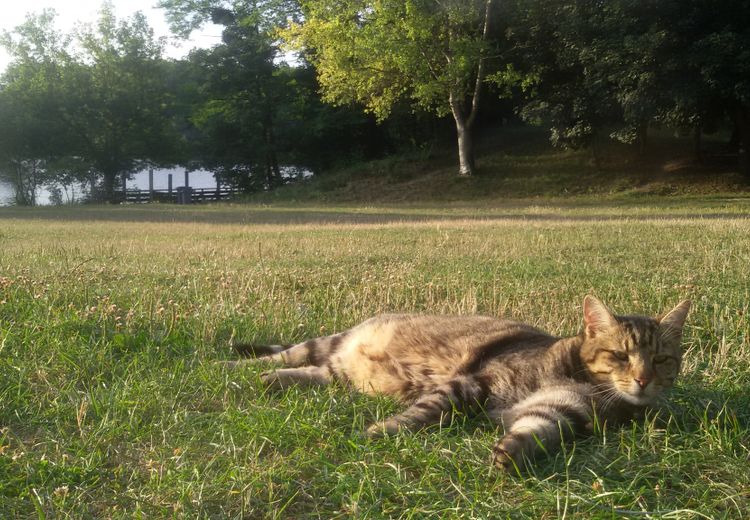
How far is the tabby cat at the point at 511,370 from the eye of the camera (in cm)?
345

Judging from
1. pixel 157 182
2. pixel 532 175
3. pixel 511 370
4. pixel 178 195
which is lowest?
pixel 511 370

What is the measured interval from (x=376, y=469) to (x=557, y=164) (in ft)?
111

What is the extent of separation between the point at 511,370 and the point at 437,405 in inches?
22.5

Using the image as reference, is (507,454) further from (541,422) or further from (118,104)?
(118,104)

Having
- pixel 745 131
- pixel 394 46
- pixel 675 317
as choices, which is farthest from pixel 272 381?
pixel 394 46

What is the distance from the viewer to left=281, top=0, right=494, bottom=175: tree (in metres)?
31.3

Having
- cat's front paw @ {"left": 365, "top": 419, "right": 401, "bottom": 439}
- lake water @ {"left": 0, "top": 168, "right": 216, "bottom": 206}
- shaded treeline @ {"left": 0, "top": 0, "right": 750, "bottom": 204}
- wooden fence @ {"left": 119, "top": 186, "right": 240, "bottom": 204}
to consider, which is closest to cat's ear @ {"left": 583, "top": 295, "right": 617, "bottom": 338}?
cat's front paw @ {"left": 365, "top": 419, "right": 401, "bottom": 439}

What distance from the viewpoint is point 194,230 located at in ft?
53.8

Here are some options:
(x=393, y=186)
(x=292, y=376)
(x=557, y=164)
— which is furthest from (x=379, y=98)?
(x=292, y=376)

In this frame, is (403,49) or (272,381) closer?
(272,381)

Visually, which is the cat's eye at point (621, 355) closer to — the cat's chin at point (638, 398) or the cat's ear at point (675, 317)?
the cat's chin at point (638, 398)

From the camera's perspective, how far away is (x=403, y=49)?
31328mm

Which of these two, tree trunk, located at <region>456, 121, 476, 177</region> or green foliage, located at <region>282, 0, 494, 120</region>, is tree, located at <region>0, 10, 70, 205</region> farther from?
tree trunk, located at <region>456, 121, 476, 177</region>

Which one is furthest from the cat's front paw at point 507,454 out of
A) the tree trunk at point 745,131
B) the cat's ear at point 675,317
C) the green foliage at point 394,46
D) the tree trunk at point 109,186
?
the tree trunk at point 109,186
